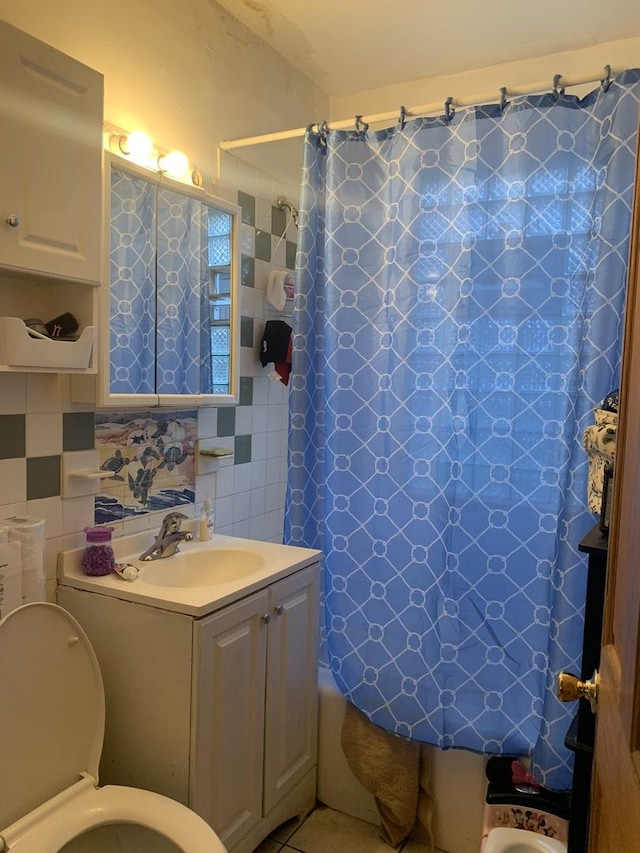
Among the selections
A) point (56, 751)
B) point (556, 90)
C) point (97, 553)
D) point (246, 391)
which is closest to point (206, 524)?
point (97, 553)

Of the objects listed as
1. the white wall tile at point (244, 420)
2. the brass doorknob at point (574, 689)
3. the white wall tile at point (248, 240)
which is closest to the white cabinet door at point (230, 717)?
the white wall tile at point (244, 420)

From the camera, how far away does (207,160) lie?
6.99 ft

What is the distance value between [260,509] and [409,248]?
1136 millimetres

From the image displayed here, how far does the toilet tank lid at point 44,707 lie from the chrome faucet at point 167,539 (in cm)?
37

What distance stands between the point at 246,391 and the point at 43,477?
35.1 inches

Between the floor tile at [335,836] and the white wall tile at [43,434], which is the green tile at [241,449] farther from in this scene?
the floor tile at [335,836]

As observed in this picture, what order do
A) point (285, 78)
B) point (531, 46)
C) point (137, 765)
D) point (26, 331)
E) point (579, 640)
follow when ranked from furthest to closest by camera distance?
point (285, 78) < point (531, 46) < point (579, 640) < point (137, 765) < point (26, 331)

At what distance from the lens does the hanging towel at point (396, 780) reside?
2016 mm

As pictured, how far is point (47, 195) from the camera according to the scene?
142 centimetres

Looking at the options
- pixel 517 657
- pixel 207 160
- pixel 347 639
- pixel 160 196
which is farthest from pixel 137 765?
pixel 207 160

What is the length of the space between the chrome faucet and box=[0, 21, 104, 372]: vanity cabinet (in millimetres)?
587

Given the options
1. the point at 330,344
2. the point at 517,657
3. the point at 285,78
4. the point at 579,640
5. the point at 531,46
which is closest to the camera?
the point at 579,640

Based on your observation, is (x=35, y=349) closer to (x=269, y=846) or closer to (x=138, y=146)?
(x=138, y=146)

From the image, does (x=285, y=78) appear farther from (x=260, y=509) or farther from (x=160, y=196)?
(x=260, y=509)
